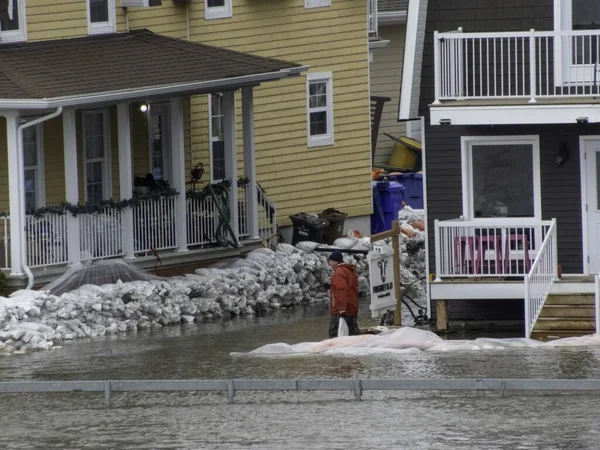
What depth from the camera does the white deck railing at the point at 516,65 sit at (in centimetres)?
2233

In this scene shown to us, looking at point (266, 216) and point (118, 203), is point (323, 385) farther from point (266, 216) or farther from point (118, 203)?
point (266, 216)

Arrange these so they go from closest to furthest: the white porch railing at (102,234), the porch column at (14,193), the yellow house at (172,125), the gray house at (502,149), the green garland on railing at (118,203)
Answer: the gray house at (502,149) → the porch column at (14,193) → the green garland on railing at (118,203) → the yellow house at (172,125) → the white porch railing at (102,234)

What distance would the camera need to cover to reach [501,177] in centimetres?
2345

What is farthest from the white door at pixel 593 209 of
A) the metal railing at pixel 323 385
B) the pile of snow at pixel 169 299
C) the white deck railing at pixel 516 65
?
the metal railing at pixel 323 385

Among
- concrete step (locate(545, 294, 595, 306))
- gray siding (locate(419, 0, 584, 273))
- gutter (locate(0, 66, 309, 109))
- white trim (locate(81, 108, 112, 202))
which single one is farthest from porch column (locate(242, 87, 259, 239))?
concrete step (locate(545, 294, 595, 306))

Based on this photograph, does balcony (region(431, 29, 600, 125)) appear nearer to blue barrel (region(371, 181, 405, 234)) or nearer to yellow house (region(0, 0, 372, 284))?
yellow house (region(0, 0, 372, 284))

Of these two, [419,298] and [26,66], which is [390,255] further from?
Answer: [26,66]

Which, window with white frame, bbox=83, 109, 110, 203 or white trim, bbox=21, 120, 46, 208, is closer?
white trim, bbox=21, 120, 46, 208

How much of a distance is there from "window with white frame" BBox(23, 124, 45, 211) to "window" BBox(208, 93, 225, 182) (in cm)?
468

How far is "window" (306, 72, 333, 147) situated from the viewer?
107 ft

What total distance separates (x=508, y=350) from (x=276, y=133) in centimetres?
1235

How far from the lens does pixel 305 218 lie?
3081 cm

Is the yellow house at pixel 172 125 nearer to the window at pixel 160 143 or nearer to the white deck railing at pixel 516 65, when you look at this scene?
the window at pixel 160 143

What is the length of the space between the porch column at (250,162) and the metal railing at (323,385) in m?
12.9
